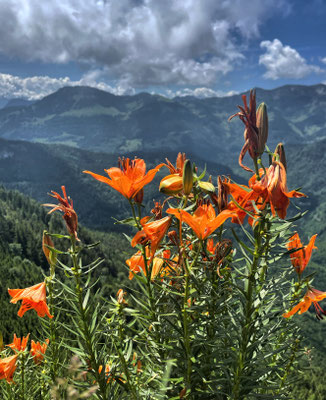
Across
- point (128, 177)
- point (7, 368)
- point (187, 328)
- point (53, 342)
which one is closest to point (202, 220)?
point (128, 177)

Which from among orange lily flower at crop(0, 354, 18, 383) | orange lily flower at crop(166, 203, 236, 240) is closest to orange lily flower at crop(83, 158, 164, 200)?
orange lily flower at crop(166, 203, 236, 240)

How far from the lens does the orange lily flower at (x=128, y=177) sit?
174 centimetres

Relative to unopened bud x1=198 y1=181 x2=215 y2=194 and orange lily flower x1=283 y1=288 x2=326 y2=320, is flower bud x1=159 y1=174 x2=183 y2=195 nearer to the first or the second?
unopened bud x1=198 y1=181 x2=215 y2=194

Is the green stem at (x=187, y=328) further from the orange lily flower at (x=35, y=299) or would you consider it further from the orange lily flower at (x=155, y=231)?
the orange lily flower at (x=35, y=299)

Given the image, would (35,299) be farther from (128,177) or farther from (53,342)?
(128,177)

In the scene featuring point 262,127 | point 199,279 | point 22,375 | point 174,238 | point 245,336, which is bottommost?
point 22,375

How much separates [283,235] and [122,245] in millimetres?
161825

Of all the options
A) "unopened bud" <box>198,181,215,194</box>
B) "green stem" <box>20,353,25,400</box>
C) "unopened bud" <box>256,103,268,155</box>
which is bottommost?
"green stem" <box>20,353,25,400</box>

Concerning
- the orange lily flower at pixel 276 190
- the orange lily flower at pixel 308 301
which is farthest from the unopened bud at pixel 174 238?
the orange lily flower at pixel 308 301

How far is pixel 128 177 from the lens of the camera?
6.01 feet

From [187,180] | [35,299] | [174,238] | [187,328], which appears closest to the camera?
[187,180]

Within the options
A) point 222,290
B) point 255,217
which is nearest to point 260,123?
point 255,217

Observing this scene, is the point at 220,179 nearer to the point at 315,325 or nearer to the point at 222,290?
the point at 222,290

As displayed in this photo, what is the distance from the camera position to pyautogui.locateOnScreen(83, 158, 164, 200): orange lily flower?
1.74 meters
